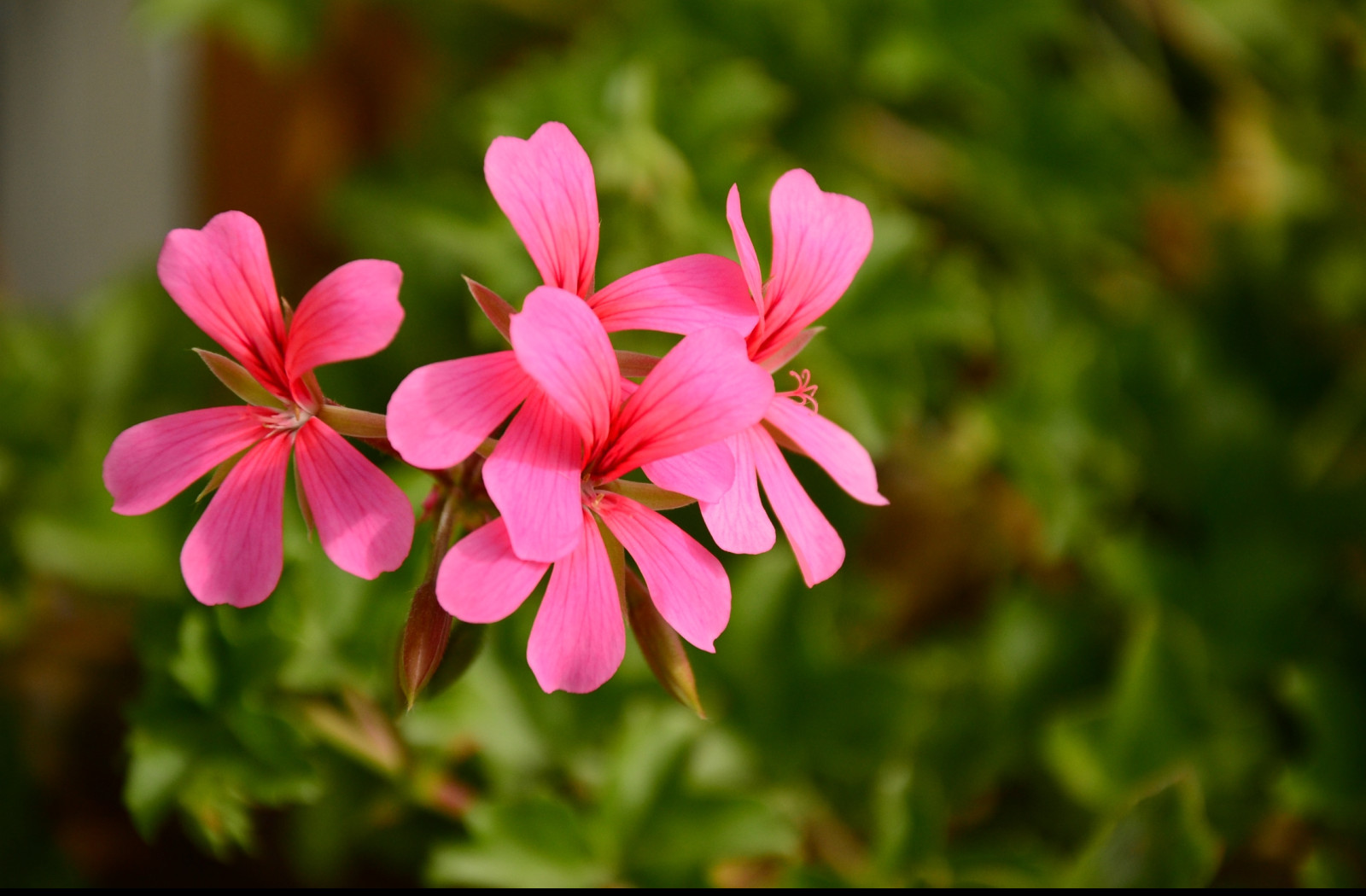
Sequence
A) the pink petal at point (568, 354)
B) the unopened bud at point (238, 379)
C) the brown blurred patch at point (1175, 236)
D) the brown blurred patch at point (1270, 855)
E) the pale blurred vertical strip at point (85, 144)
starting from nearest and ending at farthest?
the pink petal at point (568, 354) → the unopened bud at point (238, 379) → the brown blurred patch at point (1270, 855) → the brown blurred patch at point (1175, 236) → the pale blurred vertical strip at point (85, 144)

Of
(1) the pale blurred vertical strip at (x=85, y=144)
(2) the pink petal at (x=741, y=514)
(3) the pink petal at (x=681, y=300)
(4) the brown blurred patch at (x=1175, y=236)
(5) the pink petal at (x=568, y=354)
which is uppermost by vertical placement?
(4) the brown blurred patch at (x=1175, y=236)

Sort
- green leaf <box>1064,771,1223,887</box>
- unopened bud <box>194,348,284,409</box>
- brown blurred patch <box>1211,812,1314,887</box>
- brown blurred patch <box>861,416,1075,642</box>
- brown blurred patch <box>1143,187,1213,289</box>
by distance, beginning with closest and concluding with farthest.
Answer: unopened bud <box>194,348,284,409</box> < green leaf <box>1064,771,1223,887</box> < brown blurred patch <box>1211,812,1314,887</box> < brown blurred patch <box>861,416,1075,642</box> < brown blurred patch <box>1143,187,1213,289</box>

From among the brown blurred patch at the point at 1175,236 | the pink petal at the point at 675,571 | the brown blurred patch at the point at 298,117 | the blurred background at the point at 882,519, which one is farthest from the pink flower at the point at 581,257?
the brown blurred patch at the point at 298,117

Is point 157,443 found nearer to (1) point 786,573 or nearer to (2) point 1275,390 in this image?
(1) point 786,573

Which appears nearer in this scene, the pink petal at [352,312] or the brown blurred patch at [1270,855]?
the pink petal at [352,312]

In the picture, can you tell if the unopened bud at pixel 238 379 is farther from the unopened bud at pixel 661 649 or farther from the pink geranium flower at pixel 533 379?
the unopened bud at pixel 661 649

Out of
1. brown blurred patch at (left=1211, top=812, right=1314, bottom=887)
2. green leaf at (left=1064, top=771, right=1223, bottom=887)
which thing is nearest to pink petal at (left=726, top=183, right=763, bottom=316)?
green leaf at (left=1064, top=771, right=1223, bottom=887)

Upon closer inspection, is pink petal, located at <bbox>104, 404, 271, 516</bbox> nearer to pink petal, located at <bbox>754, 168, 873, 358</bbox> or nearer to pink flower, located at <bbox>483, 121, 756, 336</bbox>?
pink flower, located at <bbox>483, 121, 756, 336</bbox>

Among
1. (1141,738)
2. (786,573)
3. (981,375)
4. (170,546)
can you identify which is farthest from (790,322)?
(981,375)
